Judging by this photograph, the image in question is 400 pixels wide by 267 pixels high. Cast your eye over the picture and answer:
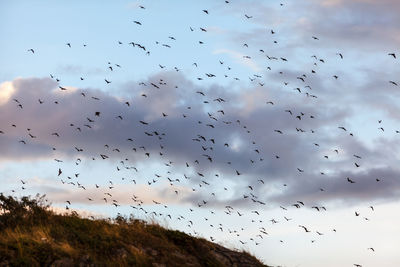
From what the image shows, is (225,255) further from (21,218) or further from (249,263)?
(21,218)

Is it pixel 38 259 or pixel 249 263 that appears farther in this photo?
pixel 249 263

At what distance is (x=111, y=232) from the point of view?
2627cm

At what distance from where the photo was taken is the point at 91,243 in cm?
2533

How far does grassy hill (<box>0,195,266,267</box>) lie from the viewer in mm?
23797

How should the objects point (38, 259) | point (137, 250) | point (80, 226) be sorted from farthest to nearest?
point (80, 226) < point (137, 250) < point (38, 259)

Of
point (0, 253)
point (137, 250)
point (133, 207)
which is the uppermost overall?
point (133, 207)

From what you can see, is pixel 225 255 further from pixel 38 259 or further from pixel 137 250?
pixel 38 259

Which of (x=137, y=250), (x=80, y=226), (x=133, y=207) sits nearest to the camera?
(x=137, y=250)

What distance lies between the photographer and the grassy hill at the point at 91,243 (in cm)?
2380

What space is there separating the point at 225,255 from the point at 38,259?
8.96m

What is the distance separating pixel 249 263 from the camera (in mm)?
28516

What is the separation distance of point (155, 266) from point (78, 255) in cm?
313

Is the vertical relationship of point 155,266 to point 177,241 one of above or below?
below

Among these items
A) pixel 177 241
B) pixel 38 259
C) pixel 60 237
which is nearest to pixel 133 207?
pixel 177 241
